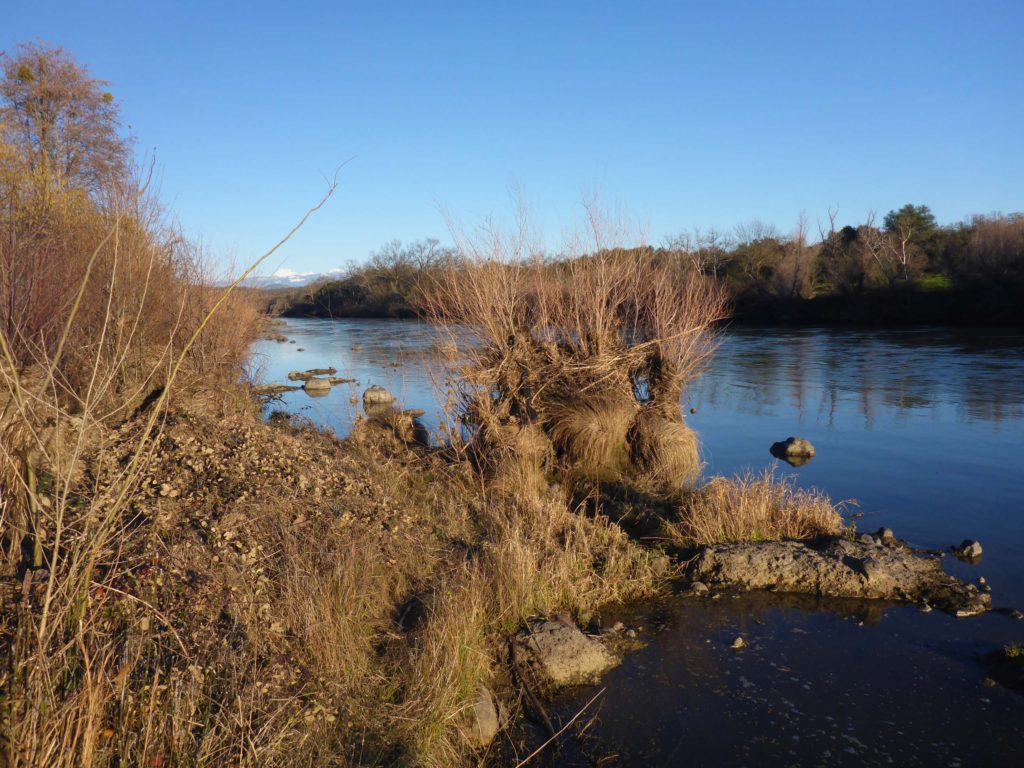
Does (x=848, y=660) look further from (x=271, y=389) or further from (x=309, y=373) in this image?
(x=309, y=373)

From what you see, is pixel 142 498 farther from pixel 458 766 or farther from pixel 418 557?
pixel 458 766

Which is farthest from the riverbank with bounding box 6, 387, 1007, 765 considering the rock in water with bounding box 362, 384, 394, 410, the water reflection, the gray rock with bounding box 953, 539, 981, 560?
the water reflection

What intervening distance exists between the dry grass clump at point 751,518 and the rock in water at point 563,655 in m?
2.68

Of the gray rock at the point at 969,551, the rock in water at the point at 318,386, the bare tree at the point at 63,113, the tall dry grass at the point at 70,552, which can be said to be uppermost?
the bare tree at the point at 63,113

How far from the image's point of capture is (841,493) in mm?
11469

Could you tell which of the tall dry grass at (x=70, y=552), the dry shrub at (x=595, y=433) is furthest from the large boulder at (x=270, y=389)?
the dry shrub at (x=595, y=433)

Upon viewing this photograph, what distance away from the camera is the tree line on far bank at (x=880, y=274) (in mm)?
39250

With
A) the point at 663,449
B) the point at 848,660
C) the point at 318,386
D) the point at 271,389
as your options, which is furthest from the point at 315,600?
the point at 318,386

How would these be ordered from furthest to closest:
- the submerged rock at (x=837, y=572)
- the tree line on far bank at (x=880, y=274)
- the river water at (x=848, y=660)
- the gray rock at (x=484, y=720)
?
1. the tree line on far bank at (x=880, y=274)
2. the submerged rock at (x=837, y=572)
3. the river water at (x=848, y=660)
4. the gray rock at (x=484, y=720)

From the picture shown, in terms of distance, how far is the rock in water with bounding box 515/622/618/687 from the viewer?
246 inches

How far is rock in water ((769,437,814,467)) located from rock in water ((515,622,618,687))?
316 inches

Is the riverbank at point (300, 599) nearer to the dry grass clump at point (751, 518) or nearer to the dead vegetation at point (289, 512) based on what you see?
the dead vegetation at point (289, 512)

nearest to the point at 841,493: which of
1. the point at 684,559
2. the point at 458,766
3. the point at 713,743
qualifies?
the point at 684,559

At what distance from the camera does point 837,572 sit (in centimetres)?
795
